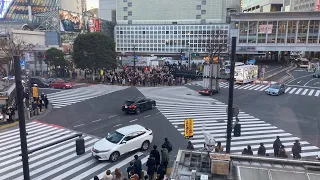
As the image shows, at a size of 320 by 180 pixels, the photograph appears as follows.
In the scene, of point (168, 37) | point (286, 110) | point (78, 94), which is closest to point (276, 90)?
point (286, 110)

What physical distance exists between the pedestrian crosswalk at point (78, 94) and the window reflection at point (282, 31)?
48.3 m

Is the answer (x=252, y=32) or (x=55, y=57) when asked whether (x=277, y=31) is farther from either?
(x=55, y=57)

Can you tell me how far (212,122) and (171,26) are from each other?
58.7 meters

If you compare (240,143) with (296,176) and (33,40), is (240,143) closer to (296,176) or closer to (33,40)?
(296,176)

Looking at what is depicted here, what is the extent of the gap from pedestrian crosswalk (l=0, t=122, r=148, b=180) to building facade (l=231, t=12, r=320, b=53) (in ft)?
192

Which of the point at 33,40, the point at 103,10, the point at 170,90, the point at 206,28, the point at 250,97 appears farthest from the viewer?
the point at 103,10

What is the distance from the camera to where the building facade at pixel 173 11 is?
79.3 meters

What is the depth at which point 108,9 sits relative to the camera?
326 ft

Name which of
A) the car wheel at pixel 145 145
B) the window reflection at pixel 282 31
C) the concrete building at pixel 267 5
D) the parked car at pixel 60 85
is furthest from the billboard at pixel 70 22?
the concrete building at pixel 267 5

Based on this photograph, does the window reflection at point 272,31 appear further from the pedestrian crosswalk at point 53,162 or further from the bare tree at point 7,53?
the pedestrian crosswalk at point 53,162

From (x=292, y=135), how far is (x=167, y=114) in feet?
31.6

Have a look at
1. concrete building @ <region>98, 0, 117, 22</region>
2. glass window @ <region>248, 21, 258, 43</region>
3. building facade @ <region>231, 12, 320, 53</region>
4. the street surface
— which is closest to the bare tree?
the street surface

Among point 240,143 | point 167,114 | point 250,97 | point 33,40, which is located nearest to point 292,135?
point 240,143

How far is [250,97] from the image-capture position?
28.9 m
